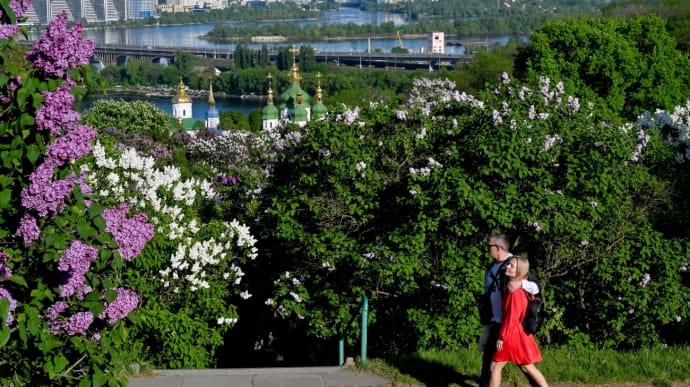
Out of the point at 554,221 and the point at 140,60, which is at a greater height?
the point at 554,221

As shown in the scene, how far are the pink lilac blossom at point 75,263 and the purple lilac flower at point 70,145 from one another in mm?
398

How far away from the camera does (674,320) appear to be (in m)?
9.55

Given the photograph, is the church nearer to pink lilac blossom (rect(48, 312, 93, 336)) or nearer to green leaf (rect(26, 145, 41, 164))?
pink lilac blossom (rect(48, 312, 93, 336))

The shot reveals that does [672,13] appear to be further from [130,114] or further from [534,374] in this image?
[534,374]

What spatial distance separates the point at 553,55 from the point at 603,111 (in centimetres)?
362

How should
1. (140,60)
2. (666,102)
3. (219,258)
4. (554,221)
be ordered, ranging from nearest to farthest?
1. (554,221)
2. (219,258)
3. (666,102)
4. (140,60)

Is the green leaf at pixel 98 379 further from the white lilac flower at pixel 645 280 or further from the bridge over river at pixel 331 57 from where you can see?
the bridge over river at pixel 331 57

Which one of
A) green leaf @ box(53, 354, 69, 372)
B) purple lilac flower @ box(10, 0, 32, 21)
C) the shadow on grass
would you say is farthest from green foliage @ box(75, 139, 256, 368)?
purple lilac flower @ box(10, 0, 32, 21)

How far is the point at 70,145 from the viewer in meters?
4.67

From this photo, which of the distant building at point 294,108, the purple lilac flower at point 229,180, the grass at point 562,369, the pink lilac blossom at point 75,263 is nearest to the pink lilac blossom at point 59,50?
the pink lilac blossom at point 75,263

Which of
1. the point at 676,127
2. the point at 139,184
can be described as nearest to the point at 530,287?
the point at 676,127

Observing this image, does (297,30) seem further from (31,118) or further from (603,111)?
(31,118)

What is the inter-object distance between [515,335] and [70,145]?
2883 mm

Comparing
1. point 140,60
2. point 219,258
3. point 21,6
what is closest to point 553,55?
point 219,258
